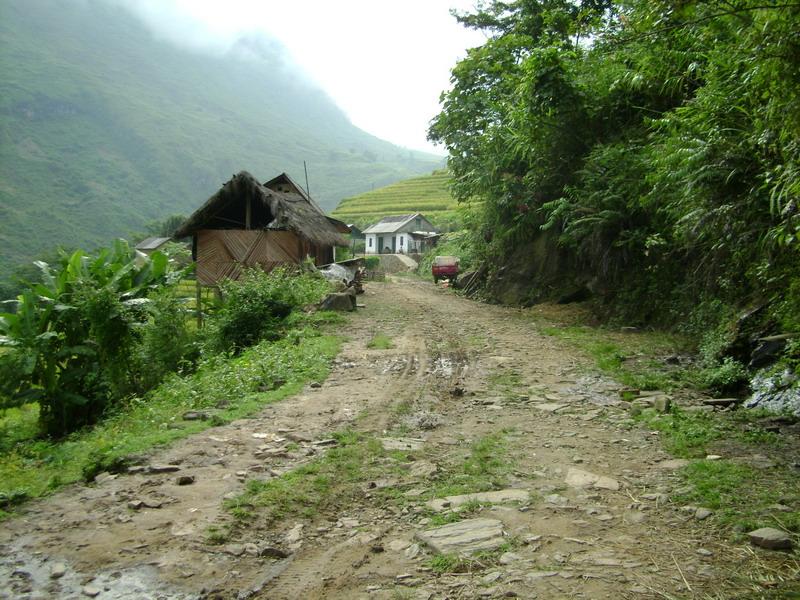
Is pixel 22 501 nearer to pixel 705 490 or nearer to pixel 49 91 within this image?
pixel 705 490

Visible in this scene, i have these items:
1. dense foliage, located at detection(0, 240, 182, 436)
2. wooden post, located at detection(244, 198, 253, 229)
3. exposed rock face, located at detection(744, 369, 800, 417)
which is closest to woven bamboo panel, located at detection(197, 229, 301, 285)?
wooden post, located at detection(244, 198, 253, 229)

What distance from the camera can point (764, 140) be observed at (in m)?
5.46

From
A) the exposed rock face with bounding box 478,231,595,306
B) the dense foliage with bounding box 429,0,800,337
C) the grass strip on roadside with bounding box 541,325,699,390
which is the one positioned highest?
the dense foliage with bounding box 429,0,800,337

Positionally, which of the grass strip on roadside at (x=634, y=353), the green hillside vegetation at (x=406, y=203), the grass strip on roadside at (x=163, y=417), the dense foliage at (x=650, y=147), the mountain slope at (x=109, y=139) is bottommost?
the grass strip on roadside at (x=163, y=417)

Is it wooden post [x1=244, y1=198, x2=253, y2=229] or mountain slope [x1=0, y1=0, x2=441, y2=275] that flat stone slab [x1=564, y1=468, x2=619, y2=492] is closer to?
wooden post [x1=244, y1=198, x2=253, y2=229]

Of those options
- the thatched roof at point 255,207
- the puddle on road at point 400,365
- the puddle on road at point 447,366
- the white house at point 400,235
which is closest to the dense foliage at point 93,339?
the puddle on road at point 400,365

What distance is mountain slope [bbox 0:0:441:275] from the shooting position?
65.7 meters

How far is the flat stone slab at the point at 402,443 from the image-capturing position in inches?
217

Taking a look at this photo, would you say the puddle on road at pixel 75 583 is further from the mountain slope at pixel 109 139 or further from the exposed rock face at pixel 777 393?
the mountain slope at pixel 109 139

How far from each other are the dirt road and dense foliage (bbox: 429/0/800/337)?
8.63ft

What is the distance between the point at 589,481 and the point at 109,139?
112m

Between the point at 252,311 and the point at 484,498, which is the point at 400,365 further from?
the point at 252,311

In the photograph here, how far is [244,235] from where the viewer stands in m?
20.3

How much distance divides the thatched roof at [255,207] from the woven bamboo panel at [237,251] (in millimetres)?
492
